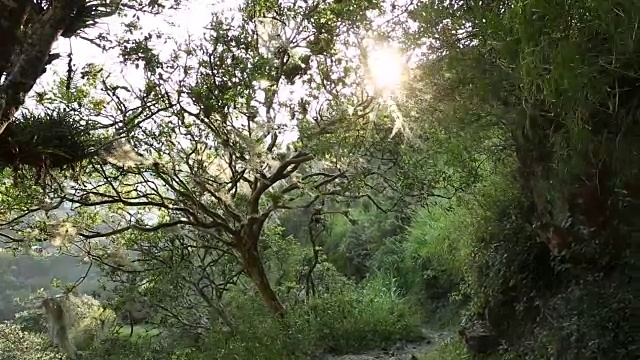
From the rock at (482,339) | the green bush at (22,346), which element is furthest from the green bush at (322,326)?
the green bush at (22,346)

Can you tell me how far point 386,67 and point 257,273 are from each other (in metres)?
2.57

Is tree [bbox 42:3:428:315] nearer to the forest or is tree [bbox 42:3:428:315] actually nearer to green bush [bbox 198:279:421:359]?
the forest

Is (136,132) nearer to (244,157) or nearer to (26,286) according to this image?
(244,157)

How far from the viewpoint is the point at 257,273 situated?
5074mm

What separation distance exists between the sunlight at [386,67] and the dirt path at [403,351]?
2543 mm

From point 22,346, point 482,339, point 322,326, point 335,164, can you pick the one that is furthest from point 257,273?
point 22,346

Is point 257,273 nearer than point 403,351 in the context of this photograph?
Yes

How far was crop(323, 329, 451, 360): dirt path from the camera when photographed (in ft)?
16.8

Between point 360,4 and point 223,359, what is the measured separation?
2858 mm

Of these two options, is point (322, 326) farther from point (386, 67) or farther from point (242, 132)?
point (386, 67)

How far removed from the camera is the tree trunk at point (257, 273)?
16.3 feet

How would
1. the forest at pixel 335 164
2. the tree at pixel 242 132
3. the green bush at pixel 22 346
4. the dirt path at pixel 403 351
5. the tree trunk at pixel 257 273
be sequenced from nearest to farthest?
1. the forest at pixel 335 164
2. the tree at pixel 242 132
3. the tree trunk at pixel 257 273
4. the dirt path at pixel 403 351
5. the green bush at pixel 22 346

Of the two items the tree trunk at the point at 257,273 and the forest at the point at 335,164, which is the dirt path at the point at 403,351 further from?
the tree trunk at the point at 257,273

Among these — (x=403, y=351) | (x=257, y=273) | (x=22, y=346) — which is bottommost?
(x=403, y=351)
